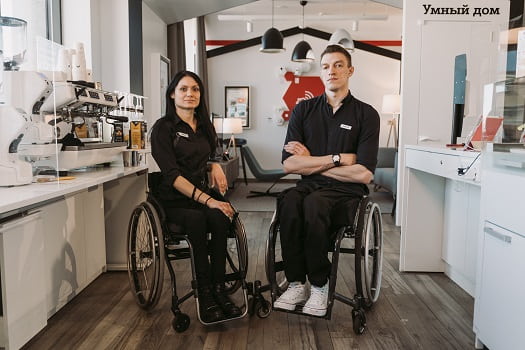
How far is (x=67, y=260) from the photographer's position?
8.38ft

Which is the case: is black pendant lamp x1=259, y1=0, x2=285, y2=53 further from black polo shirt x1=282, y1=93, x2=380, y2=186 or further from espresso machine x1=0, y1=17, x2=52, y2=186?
espresso machine x1=0, y1=17, x2=52, y2=186

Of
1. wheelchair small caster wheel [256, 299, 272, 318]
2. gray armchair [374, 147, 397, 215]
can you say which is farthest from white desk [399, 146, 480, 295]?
gray armchair [374, 147, 397, 215]

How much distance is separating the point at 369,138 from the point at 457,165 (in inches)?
19.4

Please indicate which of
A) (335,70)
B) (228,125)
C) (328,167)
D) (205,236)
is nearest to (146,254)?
(205,236)

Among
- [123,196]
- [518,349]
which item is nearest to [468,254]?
[518,349]

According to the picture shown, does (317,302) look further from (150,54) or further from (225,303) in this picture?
(150,54)

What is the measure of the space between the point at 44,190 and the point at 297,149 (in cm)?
122

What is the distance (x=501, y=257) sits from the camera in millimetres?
1874

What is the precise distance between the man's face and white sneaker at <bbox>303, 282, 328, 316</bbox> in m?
1.01

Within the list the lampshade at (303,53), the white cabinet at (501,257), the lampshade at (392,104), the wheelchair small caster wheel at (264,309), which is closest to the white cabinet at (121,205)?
the wheelchair small caster wheel at (264,309)

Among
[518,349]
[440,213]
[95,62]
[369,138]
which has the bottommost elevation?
[518,349]

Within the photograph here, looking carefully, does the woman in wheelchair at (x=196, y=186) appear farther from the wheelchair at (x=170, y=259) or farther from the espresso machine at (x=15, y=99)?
the espresso machine at (x=15, y=99)

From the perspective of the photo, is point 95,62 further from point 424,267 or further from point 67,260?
point 424,267

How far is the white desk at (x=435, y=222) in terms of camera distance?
2797 millimetres
